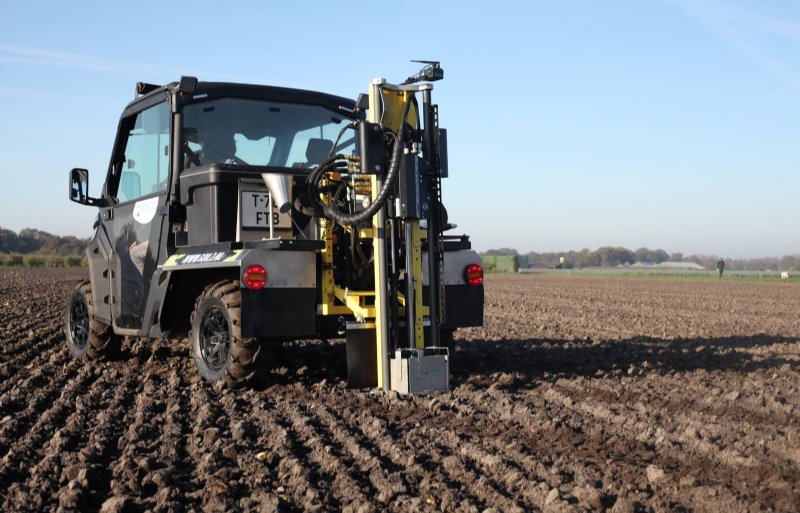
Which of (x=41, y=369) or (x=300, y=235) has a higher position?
(x=300, y=235)

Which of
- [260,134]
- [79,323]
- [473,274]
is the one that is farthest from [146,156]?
[473,274]

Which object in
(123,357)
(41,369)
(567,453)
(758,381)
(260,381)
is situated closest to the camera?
(567,453)

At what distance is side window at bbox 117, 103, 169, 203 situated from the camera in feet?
26.1

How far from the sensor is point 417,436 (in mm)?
5215

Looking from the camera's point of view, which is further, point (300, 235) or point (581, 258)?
point (581, 258)

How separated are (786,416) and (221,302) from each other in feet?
13.2

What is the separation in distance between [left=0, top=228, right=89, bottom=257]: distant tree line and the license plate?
93.1m

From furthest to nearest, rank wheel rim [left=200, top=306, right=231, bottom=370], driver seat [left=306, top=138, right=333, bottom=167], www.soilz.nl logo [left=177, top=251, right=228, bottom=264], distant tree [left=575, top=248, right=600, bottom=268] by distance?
distant tree [left=575, top=248, right=600, bottom=268]
driver seat [left=306, top=138, right=333, bottom=167]
wheel rim [left=200, top=306, right=231, bottom=370]
www.soilz.nl logo [left=177, top=251, right=228, bottom=264]

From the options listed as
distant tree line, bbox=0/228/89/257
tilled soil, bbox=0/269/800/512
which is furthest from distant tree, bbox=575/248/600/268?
tilled soil, bbox=0/269/800/512

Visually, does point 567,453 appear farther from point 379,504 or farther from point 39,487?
point 39,487

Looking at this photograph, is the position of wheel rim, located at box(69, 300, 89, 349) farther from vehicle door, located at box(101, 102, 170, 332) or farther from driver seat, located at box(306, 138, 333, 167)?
driver seat, located at box(306, 138, 333, 167)

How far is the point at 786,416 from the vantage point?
5.86m

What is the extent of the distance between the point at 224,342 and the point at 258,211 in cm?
107

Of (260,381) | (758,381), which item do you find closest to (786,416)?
(758,381)
